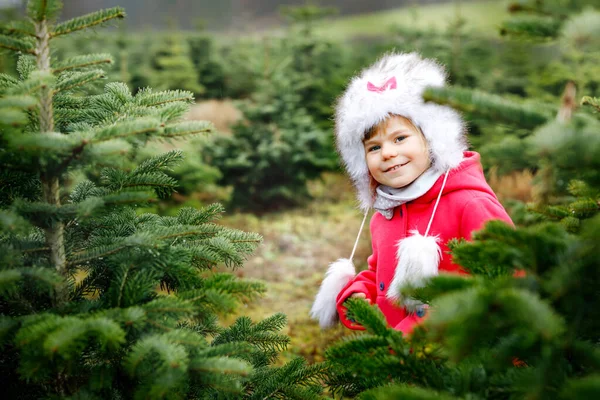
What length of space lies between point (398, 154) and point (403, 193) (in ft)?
0.68

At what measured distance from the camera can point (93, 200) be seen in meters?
1.40

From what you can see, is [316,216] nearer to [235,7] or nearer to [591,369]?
[591,369]

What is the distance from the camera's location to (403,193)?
2.27 meters

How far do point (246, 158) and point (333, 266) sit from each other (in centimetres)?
511

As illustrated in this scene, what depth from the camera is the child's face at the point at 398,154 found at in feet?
7.31

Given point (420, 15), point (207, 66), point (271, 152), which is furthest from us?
point (420, 15)

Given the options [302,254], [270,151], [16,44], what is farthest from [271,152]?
[16,44]

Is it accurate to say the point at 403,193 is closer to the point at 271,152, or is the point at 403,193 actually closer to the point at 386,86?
the point at 386,86

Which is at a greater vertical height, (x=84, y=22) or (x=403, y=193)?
(x=84, y=22)

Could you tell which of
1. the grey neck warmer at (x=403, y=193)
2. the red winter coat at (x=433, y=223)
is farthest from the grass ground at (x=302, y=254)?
the grey neck warmer at (x=403, y=193)

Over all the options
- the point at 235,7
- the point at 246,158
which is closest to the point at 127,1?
the point at 235,7

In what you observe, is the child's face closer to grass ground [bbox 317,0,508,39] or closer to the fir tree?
the fir tree

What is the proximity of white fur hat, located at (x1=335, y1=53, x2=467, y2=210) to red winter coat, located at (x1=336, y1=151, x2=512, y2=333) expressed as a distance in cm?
11

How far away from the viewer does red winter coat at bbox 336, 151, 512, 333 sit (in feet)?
6.75
